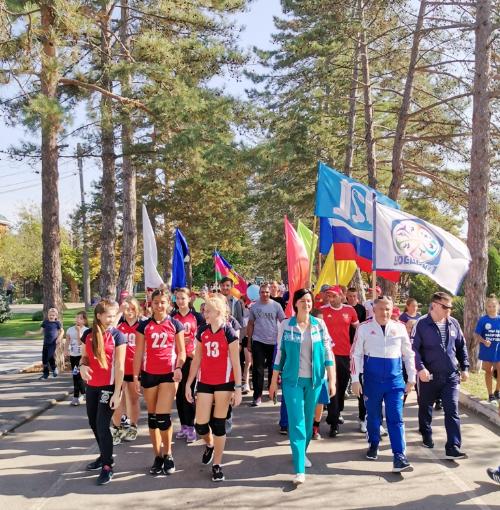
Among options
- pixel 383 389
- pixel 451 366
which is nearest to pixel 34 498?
pixel 383 389

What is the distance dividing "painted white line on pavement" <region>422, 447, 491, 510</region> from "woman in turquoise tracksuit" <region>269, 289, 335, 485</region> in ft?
4.70

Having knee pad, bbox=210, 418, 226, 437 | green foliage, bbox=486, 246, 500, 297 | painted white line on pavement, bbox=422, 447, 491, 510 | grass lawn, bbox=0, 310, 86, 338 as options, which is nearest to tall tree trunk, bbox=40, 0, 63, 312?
knee pad, bbox=210, 418, 226, 437

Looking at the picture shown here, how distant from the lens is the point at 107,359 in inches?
228

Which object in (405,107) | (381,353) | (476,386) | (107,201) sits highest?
(405,107)

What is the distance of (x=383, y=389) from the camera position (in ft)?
20.0

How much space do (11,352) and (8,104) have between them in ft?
25.2

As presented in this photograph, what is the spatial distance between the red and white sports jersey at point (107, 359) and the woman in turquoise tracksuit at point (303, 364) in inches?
68.4

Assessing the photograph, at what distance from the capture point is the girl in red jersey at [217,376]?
577 cm

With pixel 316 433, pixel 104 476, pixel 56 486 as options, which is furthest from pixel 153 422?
pixel 316 433

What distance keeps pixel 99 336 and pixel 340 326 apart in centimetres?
341

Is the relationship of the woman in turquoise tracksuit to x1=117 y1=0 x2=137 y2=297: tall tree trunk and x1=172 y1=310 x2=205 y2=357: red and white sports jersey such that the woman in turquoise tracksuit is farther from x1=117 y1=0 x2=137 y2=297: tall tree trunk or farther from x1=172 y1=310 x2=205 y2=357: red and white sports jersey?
x1=117 y1=0 x2=137 y2=297: tall tree trunk

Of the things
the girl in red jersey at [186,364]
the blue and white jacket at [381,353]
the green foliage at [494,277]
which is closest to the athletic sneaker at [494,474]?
the blue and white jacket at [381,353]

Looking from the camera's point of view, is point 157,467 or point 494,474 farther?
point 157,467

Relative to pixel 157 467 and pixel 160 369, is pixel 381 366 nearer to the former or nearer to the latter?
pixel 160 369
